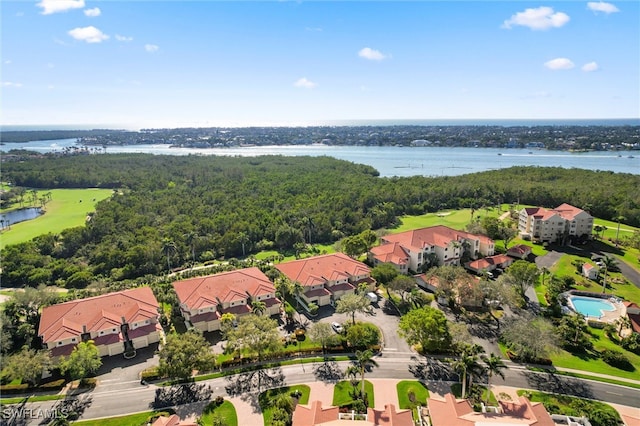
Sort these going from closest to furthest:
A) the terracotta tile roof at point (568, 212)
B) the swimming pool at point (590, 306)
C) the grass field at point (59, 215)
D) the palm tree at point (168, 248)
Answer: the swimming pool at point (590, 306) < the palm tree at point (168, 248) < the terracotta tile roof at point (568, 212) < the grass field at point (59, 215)

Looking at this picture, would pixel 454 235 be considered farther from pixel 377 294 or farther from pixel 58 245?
pixel 58 245

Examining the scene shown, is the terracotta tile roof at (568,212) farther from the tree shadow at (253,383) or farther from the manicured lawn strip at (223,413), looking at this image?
the manicured lawn strip at (223,413)

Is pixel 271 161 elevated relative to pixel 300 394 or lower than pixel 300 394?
elevated

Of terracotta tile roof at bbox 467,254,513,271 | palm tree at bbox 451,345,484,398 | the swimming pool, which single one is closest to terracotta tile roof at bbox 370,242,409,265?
terracotta tile roof at bbox 467,254,513,271

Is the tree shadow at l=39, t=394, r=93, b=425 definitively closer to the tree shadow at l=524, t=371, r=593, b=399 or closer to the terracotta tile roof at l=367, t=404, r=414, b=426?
the terracotta tile roof at l=367, t=404, r=414, b=426

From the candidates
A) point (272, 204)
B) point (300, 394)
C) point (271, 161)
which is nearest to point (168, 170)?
point (271, 161)

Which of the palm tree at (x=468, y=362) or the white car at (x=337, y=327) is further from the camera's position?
the white car at (x=337, y=327)

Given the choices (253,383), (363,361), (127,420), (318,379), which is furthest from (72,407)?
(363,361)

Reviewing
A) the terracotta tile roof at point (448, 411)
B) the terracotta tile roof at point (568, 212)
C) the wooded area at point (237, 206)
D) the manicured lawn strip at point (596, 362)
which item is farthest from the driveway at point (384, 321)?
the terracotta tile roof at point (568, 212)
